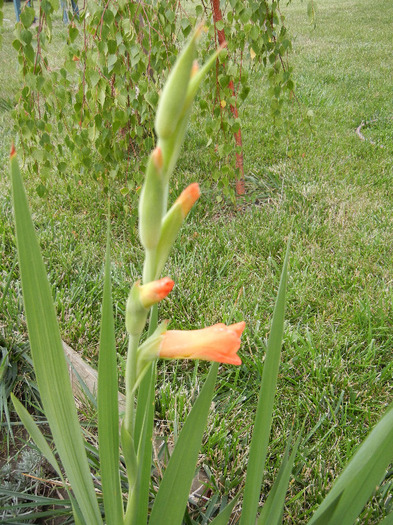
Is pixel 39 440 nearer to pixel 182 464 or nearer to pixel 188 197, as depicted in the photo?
pixel 182 464

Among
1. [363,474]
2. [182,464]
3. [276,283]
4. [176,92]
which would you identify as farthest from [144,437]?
[276,283]

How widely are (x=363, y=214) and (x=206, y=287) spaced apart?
0.94 m

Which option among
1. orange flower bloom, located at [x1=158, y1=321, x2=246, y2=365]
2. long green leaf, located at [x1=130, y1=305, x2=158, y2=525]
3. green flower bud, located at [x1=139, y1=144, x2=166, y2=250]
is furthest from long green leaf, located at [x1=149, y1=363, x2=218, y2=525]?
green flower bud, located at [x1=139, y1=144, x2=166, y2=250]

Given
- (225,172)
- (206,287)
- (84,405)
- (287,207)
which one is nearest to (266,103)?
(287,207)

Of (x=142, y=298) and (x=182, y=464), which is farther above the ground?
(x=142, y=298)

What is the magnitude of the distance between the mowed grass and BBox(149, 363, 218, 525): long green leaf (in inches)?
18.9

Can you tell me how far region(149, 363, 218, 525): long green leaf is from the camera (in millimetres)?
622

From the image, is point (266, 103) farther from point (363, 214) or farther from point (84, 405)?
point (84, 405)

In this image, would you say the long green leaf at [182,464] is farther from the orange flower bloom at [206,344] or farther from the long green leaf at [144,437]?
the orange flower bloom at [206,344]

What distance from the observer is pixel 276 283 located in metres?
1.80

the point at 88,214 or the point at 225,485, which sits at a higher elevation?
the point at 88,214

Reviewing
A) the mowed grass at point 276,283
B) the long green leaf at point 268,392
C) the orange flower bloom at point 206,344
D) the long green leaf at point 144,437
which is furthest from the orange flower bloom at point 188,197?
the mowed grass at point 276,283

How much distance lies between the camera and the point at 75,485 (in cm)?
66

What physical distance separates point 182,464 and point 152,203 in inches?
14.3
